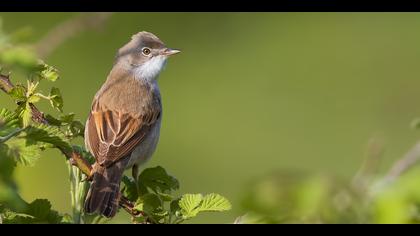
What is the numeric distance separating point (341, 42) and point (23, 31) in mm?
12879

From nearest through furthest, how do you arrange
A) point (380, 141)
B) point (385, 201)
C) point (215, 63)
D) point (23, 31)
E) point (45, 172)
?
point (385, 201) < point (23, 31) < point (380, 141) < point (45, 172) < point (215, 63)

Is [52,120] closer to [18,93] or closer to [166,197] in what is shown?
[18,93]

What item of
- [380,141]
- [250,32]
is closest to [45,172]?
[250,32]

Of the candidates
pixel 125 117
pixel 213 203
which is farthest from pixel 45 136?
pixel 125 117

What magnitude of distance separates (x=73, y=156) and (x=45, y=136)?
52cm

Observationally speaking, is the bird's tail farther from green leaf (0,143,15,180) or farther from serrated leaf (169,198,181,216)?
green leaf (0,143,15,180)

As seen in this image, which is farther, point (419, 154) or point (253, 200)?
point (419, 154)

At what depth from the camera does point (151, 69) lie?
5.80 meters

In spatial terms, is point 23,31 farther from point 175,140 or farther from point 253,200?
point 175,140

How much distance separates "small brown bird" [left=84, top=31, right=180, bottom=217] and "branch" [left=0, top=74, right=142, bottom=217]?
0.58 feet

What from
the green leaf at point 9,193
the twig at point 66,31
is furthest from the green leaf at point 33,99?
the green leaf at point 9,193

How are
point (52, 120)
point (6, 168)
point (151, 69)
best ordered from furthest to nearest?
point (151, 69)
point (52, 120)
point (6, 168)

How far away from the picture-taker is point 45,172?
904 cm
